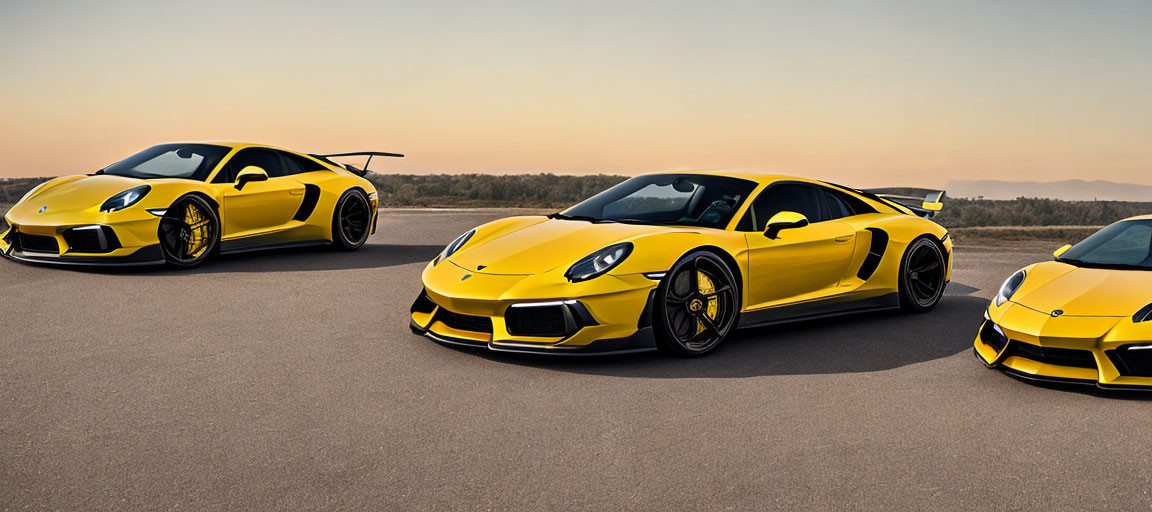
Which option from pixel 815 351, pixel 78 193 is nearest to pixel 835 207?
pixel 815 351

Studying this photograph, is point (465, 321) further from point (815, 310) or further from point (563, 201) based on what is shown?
point (563, 201)

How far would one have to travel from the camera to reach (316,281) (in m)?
9.35

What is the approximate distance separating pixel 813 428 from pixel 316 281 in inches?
235

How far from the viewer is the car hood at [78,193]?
9.55 metres

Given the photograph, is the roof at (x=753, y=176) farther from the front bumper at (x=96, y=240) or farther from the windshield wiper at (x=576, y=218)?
the front bumper at (x=96, y=240)

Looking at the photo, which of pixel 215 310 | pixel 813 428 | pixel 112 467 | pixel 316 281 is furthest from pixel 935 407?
pixel 316 281

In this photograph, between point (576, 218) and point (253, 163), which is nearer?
point (576, 218)

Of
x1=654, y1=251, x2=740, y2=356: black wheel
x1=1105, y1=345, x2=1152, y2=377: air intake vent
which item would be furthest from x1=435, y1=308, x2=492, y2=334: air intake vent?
x1=1105, y1=345, x2=1152, y2=377: air intake vent

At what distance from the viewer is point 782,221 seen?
6.87 metres

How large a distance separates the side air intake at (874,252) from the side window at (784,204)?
49 centimetres

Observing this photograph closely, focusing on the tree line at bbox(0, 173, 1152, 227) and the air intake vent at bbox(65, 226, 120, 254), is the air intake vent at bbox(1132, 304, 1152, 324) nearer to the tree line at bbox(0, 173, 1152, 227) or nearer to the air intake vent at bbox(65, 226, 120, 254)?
the air intake vent at bbox(65, 226, 120, 254)

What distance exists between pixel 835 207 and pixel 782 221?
4.35ft

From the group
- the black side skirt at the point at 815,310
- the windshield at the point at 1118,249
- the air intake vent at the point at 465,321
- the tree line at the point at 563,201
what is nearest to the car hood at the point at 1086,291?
the windshield at the point at 1118,249

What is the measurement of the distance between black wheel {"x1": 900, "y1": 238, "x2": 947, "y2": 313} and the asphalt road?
2.02 ft
